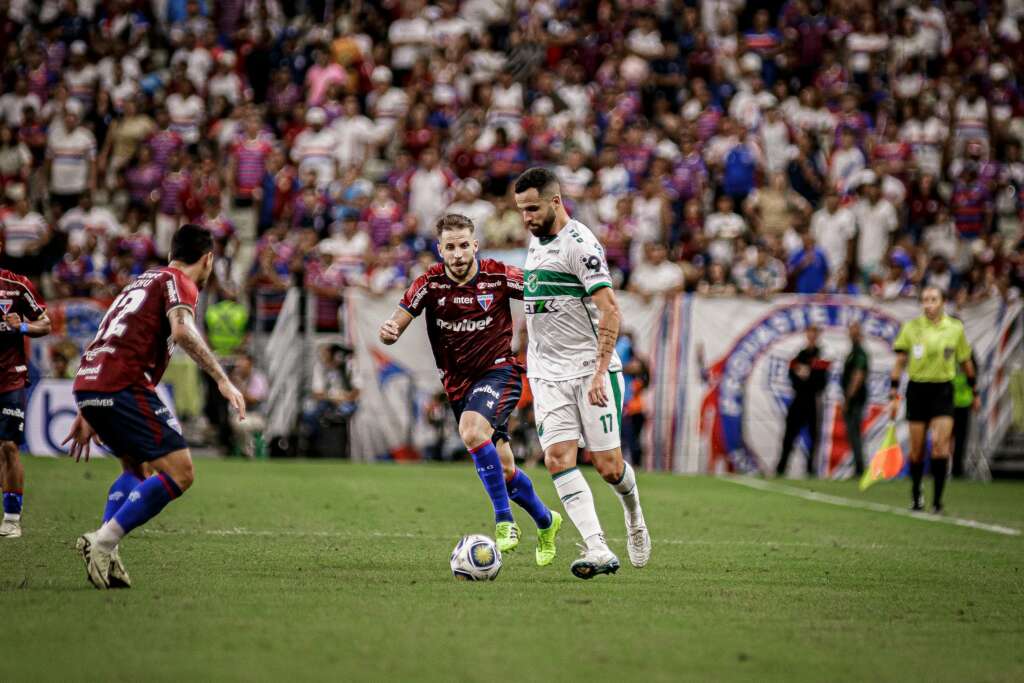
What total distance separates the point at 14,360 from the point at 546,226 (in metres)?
5.24

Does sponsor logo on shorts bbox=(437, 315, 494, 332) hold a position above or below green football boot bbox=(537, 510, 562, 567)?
above

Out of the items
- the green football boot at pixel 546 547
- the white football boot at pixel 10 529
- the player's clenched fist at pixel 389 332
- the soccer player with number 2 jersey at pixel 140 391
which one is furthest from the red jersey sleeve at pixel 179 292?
the white football boot at pixel 10 529

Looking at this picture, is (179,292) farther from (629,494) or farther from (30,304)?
(30,304)

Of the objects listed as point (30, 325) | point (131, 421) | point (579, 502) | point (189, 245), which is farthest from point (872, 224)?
point (131, 421)

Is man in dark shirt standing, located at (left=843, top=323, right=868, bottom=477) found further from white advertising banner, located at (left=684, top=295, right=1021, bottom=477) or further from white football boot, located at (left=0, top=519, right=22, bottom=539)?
white football boot, located at (left=0, top=519, right=22, bottom=539)

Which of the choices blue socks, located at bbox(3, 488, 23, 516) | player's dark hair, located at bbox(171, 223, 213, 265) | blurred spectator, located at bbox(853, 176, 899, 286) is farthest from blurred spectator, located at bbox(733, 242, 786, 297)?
player's dark hair, located at bbox(171, 223, 213, 265)

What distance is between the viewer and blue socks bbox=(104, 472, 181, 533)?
805 cm

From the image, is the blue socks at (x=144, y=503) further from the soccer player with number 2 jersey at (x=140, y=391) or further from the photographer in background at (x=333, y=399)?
the photographer in background at (x=333, y=399)

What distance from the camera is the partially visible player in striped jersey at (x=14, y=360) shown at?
11508 millimetres

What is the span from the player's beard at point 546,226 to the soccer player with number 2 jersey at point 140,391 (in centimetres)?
226

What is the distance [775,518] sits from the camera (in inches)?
583

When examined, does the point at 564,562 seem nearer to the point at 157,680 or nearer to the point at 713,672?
the point at 713,672

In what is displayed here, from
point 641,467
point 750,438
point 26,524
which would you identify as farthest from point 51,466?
point 750,438

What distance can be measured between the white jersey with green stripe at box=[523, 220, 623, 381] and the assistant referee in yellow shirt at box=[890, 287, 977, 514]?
7.95 metres
